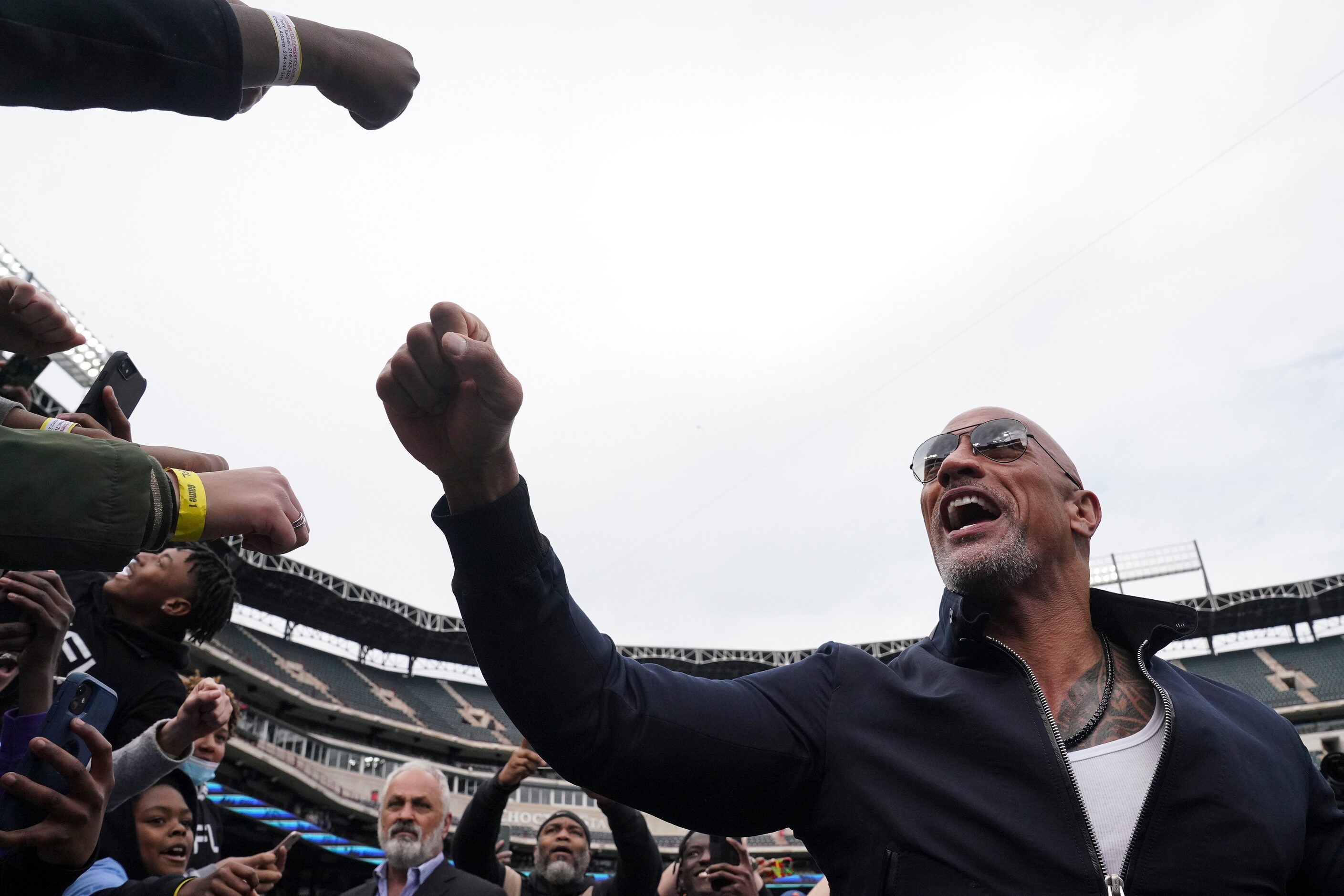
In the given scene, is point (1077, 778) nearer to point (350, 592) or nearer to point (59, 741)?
point (59, 741)

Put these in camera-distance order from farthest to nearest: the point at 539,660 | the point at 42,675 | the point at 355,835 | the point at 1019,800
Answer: the point at 355,835
the point at 42,675
the point at 1019,800
the point at 539,660

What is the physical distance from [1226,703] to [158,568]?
12.3 ft

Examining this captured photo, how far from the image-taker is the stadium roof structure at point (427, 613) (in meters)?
34.9

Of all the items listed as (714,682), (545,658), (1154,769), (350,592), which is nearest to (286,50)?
(545,658)

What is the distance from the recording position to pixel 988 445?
2.53 meters

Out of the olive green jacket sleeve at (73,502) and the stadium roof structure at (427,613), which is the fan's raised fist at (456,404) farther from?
the stadium roof structure at (427,613)

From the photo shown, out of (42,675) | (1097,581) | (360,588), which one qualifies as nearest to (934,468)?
(42,675)

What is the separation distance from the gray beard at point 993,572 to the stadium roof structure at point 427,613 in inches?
1282

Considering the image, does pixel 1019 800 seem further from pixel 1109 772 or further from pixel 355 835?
pixel 355 835

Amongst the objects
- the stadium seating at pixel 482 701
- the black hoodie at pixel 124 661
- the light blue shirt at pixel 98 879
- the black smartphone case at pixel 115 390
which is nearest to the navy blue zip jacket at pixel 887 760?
the black smartphone case at pixel 115 390

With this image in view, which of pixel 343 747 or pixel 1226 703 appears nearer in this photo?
pixel 1226 703

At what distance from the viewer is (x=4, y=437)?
130cm

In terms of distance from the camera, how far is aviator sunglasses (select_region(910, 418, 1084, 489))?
2.51m

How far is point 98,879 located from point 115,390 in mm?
1464
